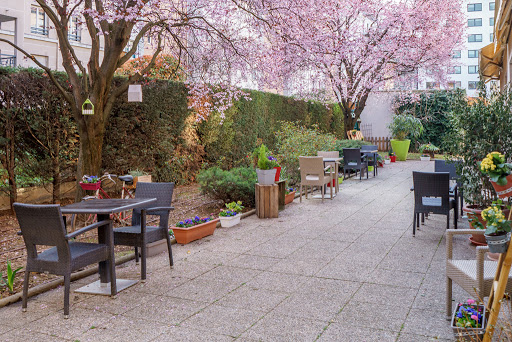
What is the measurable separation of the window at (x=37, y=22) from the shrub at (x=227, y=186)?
56.6 ft

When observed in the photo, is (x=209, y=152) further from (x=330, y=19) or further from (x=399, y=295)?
(x=399, y=295)

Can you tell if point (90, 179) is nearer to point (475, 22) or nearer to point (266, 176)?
point (266, 176)

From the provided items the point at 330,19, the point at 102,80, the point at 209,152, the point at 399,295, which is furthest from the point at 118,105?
the point at 330,19

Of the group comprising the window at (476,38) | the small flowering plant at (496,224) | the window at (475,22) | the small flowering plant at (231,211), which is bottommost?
the small flowering plant at (231,211)

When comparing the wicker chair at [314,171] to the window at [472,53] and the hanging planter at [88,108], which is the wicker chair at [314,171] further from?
the window at [472,53]

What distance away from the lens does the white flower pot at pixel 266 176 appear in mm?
7973

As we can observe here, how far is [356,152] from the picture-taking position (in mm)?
12406

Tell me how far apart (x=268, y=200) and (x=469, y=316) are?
16.3ft

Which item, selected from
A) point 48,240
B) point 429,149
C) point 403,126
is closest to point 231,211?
point 48,240

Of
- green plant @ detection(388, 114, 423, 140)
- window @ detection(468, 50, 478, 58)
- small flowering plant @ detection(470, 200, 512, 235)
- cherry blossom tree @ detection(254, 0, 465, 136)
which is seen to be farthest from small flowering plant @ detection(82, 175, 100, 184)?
window @ detection(468, 50, 478, 58)

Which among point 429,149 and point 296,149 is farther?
point 429,149

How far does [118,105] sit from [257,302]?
21.2 ft

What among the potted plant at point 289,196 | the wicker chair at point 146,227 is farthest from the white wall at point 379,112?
the wicker chair at point 146,227

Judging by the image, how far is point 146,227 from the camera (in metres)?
4.99
